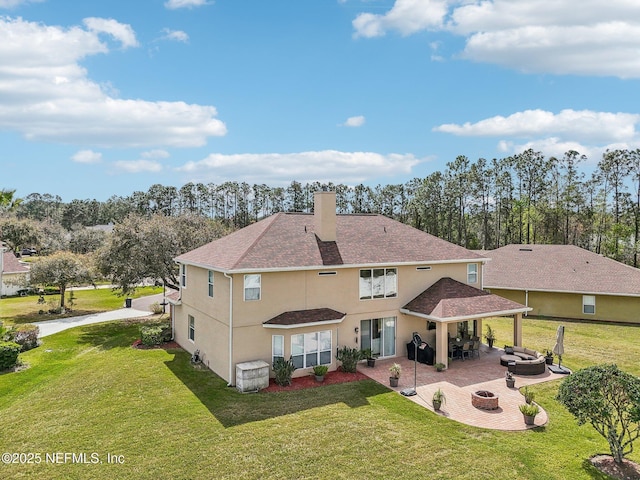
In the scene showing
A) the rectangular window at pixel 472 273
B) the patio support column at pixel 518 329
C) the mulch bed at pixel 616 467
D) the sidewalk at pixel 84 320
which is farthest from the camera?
the sidewalk at pixel 84 320

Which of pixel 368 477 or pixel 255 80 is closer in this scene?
pixel 368 477

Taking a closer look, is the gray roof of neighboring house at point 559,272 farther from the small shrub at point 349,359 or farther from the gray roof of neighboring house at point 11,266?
the gray roof of neighboring house at point 11,266

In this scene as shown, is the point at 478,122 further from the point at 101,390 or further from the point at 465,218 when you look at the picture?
the point at 465,218

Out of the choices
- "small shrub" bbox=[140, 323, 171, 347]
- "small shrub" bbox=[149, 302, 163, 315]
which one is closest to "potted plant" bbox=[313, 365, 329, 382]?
"small shrub" bbox=[140, 323, 171, 347]

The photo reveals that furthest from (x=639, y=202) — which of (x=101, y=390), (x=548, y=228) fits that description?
(x=101, y=390)

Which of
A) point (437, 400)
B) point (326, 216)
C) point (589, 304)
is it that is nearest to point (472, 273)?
point (326, 216)

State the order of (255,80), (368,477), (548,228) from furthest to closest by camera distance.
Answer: (548,228)
(255,80)
(368,477)

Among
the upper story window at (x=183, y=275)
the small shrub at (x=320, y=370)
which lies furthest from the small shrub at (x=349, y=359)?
the upper story window at (x=183, y=275)
